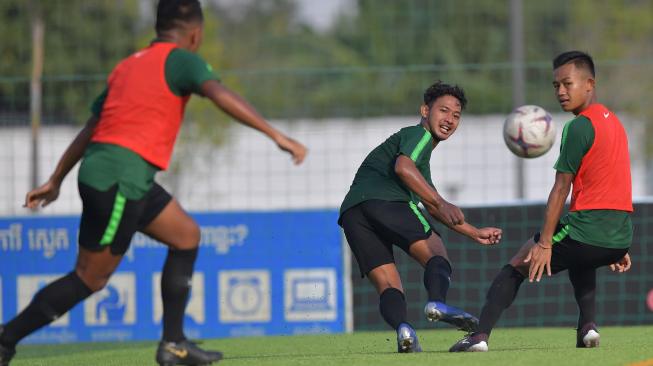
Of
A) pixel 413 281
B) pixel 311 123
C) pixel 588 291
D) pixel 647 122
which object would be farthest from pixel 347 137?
pixel 588 291

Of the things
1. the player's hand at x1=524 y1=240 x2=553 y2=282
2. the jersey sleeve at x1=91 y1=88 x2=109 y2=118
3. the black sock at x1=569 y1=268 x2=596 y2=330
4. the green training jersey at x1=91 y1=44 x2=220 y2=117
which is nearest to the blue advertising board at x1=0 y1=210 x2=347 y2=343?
the black sock at x1=569 y1=268 x2=596 y2=330

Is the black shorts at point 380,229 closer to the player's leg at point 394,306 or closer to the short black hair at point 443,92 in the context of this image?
the player's leg at point 394,306

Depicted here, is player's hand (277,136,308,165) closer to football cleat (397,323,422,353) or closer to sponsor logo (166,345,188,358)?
sponsor logo (166,345,188,358)

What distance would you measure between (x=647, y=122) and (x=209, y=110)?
5.75m

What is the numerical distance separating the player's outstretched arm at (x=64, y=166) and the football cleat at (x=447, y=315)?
2.12 m

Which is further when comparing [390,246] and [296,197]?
[296,197]

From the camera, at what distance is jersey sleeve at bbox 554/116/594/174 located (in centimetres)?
731

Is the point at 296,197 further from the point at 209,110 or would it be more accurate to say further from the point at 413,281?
the point at 209,110

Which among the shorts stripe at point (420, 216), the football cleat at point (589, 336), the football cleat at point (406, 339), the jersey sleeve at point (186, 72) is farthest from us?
the shorts stripe at point (420, 216)

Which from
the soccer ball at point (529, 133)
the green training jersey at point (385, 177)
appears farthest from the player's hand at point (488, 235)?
the soccer ball at point (529, 133)

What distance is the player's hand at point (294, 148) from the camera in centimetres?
607

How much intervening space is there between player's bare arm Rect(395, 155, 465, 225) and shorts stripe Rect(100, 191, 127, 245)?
1934 mm

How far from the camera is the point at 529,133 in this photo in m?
9.82

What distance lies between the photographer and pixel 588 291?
25.7 ft
